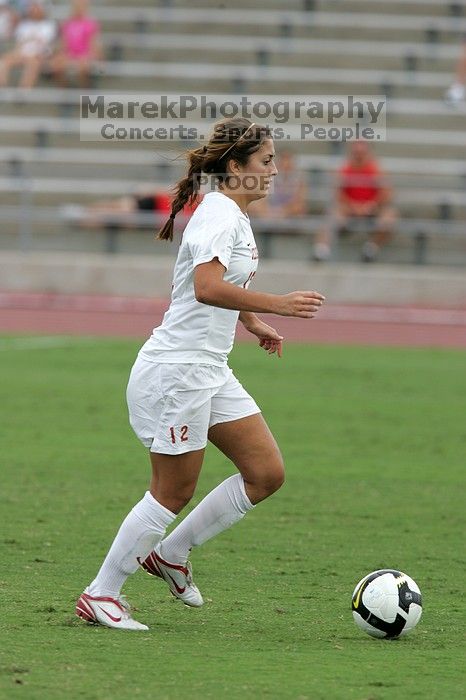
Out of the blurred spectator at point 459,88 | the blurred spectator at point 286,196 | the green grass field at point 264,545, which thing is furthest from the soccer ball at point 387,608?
the blurred spectator at point 459,88

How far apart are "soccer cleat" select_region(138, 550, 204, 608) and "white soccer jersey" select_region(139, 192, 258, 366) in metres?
0.93

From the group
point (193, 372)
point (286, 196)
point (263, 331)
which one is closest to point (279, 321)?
point (286, 196)

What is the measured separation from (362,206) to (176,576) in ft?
53.5

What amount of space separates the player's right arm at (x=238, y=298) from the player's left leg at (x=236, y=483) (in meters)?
0.65

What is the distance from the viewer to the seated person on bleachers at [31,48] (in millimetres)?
25172

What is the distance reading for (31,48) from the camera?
992 inches

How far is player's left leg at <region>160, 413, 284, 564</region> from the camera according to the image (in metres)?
5.62

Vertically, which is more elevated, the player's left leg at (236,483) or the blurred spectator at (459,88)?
the blurred spectator at (459,88)

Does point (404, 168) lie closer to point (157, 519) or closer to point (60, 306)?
point (60, 306)

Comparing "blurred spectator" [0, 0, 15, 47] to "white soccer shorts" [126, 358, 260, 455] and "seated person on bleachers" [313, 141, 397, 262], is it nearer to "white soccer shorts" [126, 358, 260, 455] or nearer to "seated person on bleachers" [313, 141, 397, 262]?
"seated person on bleachers" [313, 141, 397, 262]

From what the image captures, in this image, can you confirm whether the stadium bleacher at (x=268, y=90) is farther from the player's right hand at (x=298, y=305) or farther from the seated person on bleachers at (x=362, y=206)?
the player's right hand at (x=298, y=305)

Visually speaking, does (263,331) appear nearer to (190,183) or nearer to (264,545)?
(190,183)

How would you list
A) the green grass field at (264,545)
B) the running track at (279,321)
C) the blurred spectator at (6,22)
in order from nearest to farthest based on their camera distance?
1. the green grass field at (264,545)
2. the running track at (279,321)
3. the blurred spectator at (6,22)

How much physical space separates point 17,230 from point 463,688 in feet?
63.5
